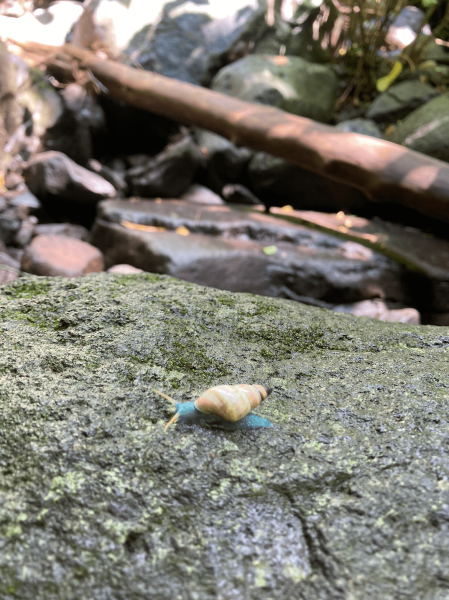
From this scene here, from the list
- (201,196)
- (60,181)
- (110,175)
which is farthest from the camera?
(201,196)

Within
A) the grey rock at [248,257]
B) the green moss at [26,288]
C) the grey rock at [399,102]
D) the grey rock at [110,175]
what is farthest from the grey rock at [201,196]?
the green moss at [26,288]

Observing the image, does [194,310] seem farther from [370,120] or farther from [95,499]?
[370,120]

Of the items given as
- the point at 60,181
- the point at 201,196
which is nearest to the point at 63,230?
the point at 60,181

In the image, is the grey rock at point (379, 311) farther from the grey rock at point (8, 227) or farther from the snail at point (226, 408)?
the grey rock at point (8, 227)

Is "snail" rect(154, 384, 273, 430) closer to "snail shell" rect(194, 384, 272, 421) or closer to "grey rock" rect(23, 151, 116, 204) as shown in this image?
"snail shell" rect(194, 384, 272, 421)

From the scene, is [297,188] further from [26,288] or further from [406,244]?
[26,288]

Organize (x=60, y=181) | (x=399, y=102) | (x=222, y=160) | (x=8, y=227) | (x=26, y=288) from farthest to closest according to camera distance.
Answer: (x=399, y=102) < (x=222, y=160) < (x=60, y=181) < (x=8, y=227) < (x=26, y=288)
